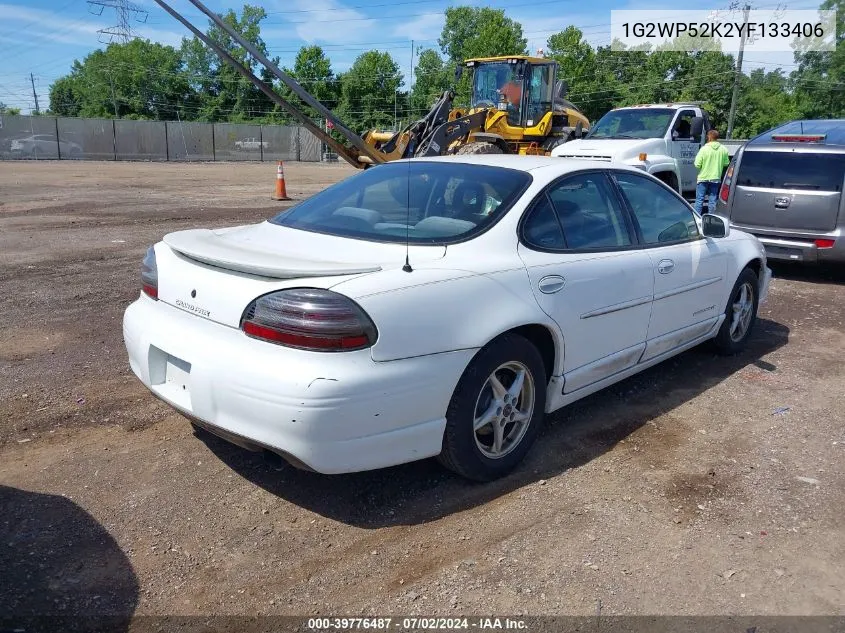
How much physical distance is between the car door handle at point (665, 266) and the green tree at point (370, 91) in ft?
223

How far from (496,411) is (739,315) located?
304 cm

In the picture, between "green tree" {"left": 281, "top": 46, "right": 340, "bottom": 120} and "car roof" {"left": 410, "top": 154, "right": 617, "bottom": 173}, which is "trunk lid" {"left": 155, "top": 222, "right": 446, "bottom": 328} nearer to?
"car roof" {"left": 410, "top": 154, "right": 617, "bottom": 173}

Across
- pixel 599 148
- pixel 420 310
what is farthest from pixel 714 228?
pixel 599 148

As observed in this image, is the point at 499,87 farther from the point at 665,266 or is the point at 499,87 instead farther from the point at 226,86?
the point at 226,86

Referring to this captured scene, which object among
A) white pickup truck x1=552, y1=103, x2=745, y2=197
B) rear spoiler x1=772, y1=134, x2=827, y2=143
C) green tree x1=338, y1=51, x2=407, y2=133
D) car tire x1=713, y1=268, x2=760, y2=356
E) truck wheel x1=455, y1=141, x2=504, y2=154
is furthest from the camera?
green tree x1=338, y1=51, x2=407, y2=133

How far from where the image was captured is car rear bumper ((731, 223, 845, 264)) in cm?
800

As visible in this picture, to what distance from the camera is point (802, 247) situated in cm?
817

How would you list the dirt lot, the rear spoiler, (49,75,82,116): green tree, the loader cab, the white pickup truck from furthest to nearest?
(49,75,82,116): green tree
the loader cab
the white pickup truck
the rear spoiler
the dirt lot

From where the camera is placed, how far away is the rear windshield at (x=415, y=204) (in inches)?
142

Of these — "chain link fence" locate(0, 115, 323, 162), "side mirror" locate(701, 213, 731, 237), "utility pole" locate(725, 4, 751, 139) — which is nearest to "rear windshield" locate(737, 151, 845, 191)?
"side mirror" locate(701, 213, 731, 237)

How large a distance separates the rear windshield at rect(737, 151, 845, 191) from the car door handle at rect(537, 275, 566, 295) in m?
6.06

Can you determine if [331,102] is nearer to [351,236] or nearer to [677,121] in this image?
[677,121]

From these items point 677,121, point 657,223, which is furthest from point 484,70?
point 657,223

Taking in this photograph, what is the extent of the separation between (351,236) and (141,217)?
1074 cm
